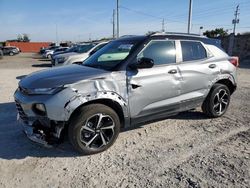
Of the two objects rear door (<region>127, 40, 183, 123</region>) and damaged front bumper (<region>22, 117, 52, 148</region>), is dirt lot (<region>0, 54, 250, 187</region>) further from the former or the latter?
rear door (<region>127, 40, 183, 123</region>)

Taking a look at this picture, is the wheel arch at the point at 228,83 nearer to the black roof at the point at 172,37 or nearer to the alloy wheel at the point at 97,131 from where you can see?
→ the black roof at the point at 172,37

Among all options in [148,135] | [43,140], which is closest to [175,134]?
[148,135]

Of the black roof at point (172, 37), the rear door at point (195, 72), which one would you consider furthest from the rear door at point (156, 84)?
the rear door at point (195, 72)

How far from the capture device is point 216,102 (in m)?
5.61

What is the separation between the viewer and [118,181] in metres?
3.30

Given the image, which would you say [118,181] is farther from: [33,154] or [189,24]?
[189,24]

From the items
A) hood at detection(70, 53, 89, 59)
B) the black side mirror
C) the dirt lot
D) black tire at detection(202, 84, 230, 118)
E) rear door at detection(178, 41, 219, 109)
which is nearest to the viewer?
the dirt lot

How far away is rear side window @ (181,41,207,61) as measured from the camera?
16.2 ft

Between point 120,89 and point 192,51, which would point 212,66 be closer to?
point 192,51

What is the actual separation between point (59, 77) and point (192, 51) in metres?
2.63

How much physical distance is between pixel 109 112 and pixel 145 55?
46.9 inches

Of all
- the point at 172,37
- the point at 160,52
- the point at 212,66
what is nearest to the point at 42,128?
the point at 160,52

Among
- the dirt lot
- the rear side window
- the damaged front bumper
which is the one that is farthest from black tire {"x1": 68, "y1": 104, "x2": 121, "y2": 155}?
the rear side window

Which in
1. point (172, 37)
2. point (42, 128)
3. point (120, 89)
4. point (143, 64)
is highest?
point (172, 37)
